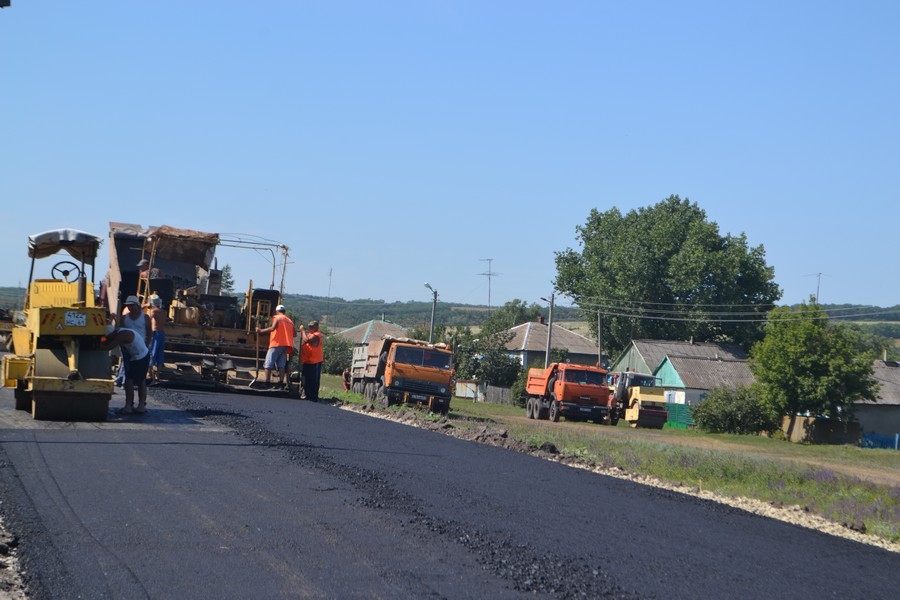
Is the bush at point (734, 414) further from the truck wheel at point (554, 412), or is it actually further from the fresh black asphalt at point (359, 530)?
the fresh black asphalt at point (359, 530)

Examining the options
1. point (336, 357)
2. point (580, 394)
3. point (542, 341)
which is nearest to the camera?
point (580, 394)

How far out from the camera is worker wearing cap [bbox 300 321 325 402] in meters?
21.5

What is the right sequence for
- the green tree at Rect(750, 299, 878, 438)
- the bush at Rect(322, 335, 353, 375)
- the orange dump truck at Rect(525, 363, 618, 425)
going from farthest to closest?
the bush at Rect(322, 335, 353, 375)
the green tree at Rect(750, 299, 878, 438)
the orange dump truck at Rect(525, 363, 618, 425)

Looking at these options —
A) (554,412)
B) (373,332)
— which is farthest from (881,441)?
(373,332)

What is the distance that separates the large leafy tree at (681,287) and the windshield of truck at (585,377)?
29.7 meters

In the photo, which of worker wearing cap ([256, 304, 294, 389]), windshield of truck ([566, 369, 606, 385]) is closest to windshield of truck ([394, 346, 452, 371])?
worker wearing cap ([256, 304, 294, 389])

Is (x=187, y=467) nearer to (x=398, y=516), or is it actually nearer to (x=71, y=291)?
(x=398, y=516)

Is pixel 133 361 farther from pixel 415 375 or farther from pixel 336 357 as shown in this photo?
pixel 336 357

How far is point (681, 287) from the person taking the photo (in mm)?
69188

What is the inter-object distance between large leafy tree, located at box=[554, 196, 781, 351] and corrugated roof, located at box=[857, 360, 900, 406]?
38.5ft

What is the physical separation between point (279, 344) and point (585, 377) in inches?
786

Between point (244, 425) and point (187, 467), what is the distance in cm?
402

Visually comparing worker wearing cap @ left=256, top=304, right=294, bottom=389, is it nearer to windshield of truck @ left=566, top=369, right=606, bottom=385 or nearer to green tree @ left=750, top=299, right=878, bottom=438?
windshield of truck @ left=566, top=369, right=606, bottom=385

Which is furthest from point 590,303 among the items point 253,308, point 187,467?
point 187,467
